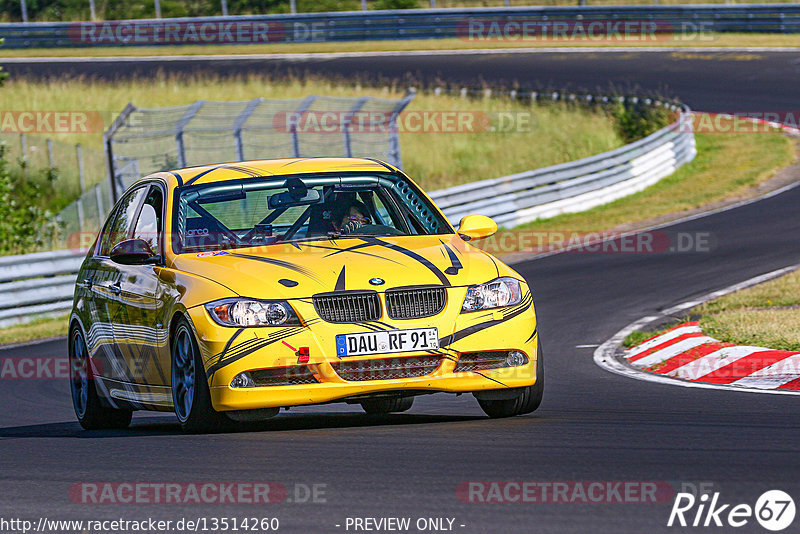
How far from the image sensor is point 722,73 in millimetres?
37312

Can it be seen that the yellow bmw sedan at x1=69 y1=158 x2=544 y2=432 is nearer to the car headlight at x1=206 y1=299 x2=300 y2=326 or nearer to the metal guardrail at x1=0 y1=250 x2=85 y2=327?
the car headlight at x1=206 y1=299 x2=300 y2=326

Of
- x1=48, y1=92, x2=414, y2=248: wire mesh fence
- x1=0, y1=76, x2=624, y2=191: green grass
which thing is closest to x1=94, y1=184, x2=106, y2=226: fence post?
x1=48, y1=92, x2=414, y2=248: wire mesh fence

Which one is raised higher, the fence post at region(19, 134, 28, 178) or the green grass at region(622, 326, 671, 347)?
the green grass at region(622, 326, 671, 347)

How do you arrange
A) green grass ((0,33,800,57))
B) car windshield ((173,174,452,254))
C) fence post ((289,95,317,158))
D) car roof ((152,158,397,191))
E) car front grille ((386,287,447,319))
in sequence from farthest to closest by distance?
green grass ((0,33,800,57)) < fence post ((289,95,317,158)) < car roof ((152,158,397,191)) < car windshield ((173,174,452,254)) < car front grille ((386,287,447,319))

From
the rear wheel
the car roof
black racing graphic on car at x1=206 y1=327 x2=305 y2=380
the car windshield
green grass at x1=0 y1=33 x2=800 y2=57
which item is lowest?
green grass at x1=0 y1=33 x2=800 y2=57

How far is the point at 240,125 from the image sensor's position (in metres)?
20.8

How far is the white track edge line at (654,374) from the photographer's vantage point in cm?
876

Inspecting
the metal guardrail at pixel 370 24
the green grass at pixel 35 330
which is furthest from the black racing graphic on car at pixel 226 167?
the metal guardrail at pixel 370 24

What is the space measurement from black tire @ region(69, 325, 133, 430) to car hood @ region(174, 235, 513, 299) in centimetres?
176

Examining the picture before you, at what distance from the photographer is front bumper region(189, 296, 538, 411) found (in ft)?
22.3

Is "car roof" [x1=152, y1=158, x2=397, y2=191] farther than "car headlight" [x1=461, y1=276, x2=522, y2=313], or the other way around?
"car roof" [x1=152, y1=158, x2=397, y2=191]

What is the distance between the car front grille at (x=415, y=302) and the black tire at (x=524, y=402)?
2.38 feet

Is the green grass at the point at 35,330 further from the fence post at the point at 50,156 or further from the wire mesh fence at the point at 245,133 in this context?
the fence post at the point at 50,156

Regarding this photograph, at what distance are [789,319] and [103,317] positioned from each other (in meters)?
5.80
